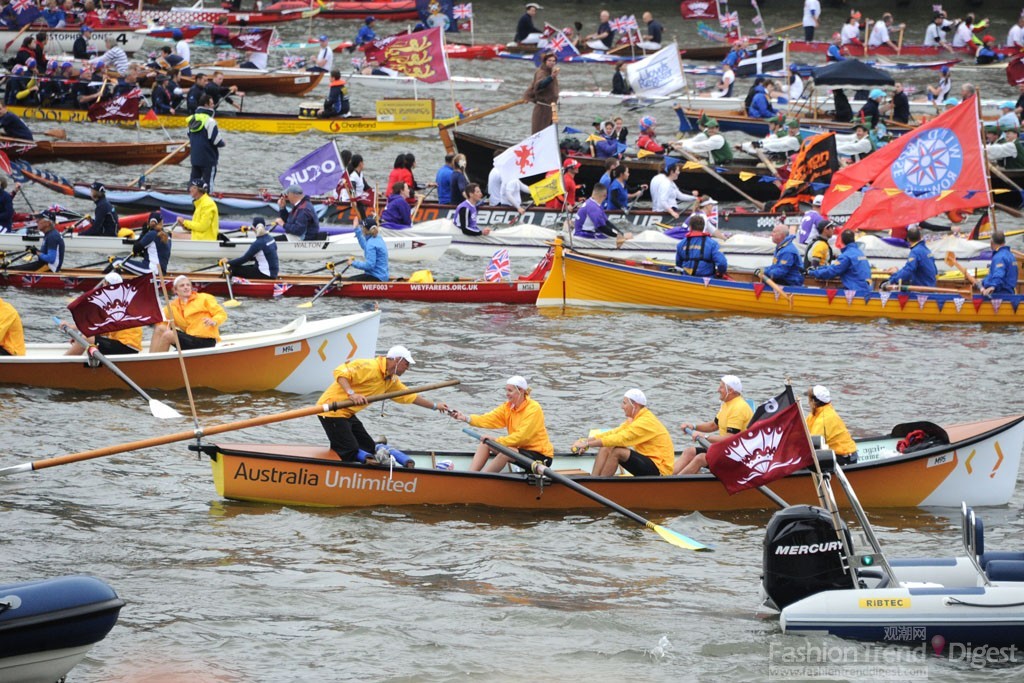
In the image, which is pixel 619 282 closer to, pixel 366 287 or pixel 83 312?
pixel 366 287

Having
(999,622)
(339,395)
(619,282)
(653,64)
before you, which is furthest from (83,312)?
(653,64)

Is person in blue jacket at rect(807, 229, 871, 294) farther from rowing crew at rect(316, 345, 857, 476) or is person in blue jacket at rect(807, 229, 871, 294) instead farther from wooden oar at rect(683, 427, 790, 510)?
wooden oar at rect(683, 427, 790, 510)

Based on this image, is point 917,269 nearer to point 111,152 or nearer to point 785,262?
point 785,262

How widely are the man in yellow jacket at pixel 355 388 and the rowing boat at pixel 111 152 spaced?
16.2 m

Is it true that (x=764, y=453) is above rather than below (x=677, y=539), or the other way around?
above

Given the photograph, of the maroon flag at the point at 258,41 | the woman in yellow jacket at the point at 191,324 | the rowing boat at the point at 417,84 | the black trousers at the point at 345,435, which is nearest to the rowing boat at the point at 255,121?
the rowing boat at the point at 417,84

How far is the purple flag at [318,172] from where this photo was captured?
23.1 metres

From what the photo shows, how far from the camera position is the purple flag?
23.1 meters

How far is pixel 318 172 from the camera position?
2325cm

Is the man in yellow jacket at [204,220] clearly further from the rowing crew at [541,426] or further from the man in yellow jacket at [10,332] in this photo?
the rowing crew at [541,426]

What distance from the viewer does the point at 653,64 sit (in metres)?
31.9

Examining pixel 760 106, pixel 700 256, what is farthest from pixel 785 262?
pixel 760 106

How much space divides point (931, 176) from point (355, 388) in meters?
10.2

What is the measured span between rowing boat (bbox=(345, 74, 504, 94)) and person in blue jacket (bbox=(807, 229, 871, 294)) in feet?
59.2
